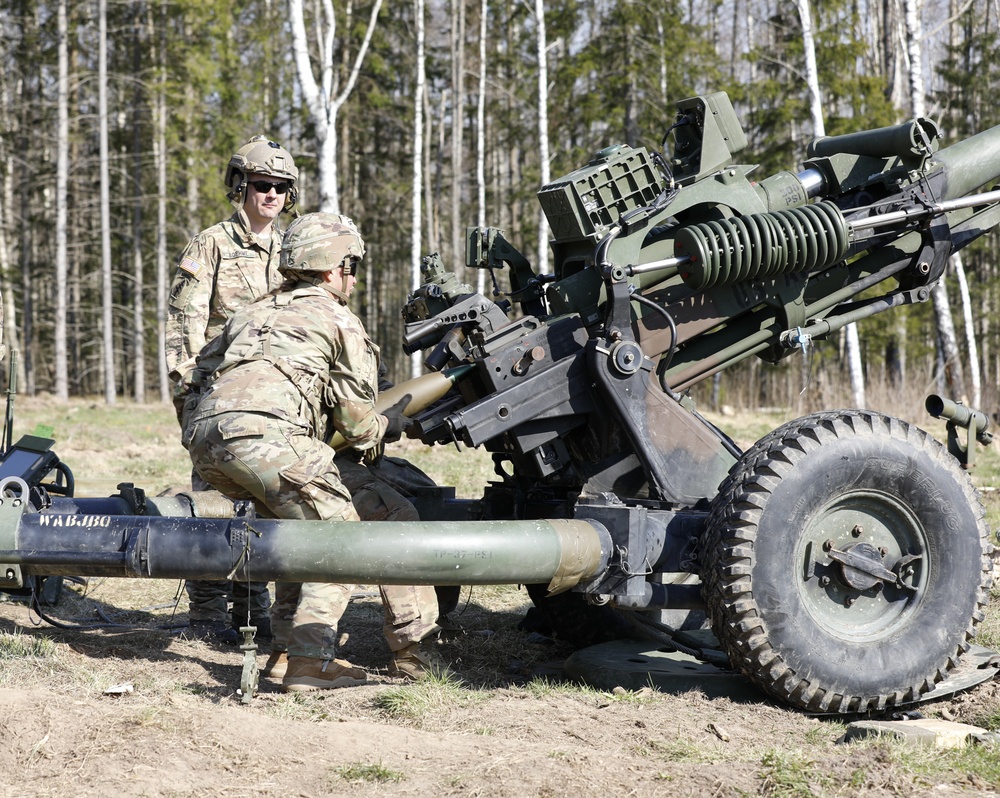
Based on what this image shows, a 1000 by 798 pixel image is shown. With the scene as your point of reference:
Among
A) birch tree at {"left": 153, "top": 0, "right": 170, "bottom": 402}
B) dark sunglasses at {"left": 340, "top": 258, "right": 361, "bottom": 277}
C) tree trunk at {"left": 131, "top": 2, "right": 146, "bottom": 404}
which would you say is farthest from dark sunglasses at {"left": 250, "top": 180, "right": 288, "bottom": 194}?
tree trunk at {"left": 131, "top": 2, "right": 146, "bottom": 404}

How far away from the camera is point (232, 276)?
5.92 m

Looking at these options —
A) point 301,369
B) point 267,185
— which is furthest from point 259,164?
point 301,369

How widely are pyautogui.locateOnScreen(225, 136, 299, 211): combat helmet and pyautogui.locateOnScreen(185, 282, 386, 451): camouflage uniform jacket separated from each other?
4.13ft

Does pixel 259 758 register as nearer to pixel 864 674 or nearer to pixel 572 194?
pixel 864 674

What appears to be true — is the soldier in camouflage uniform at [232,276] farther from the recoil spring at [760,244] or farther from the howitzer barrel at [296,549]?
the recoil spring at [760,244]

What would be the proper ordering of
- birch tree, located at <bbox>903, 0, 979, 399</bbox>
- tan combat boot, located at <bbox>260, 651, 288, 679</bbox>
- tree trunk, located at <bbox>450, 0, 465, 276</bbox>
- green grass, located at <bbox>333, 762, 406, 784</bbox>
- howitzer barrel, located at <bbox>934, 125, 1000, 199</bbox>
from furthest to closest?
tree trunk, located at <bbox>450, 0, 465, 276</bbox>, birch tree, located at <bbox>903, 0, 979, 399</bbox>, howitzer barrel, located at <bbox>934, 125, 1000, 199</bbox>, tan combat boot, located at <bbox>260, 651, 288, 679</bbox>, green grass, located at <bbox>333, 762, 406, 784</bbox>

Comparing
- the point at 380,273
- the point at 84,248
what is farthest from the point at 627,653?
the point at 380,273

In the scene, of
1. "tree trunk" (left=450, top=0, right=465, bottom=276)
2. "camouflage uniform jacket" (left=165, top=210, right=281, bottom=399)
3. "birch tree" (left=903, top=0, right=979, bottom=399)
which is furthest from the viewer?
"tree trunk" (left=450, top=0, right=465, bottom=276)

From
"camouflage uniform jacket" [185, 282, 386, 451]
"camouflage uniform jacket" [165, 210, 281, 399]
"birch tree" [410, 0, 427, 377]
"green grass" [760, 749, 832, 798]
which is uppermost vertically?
"birch tree" [410, 0, 427, 377]

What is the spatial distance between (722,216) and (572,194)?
2.28 ft

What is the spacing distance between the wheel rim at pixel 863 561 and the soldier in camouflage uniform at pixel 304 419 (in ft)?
5.53

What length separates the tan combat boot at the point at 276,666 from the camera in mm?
4871

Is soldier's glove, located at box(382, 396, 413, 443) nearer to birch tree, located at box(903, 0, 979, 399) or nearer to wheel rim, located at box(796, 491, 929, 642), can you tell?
wheel rim, located at box(796, 491, 929, 642)

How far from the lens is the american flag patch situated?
582 cm
